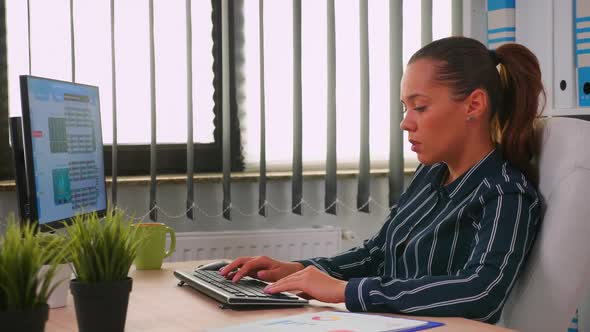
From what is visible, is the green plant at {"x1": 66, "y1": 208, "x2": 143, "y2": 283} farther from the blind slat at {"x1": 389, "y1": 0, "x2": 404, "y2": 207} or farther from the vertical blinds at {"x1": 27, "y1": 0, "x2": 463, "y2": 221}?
the blind slat at {"x1": 389, "y1": 0, "x2": 404, "y2": 207}

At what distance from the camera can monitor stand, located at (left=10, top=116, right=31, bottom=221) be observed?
151 cm

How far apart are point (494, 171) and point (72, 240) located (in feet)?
2.62

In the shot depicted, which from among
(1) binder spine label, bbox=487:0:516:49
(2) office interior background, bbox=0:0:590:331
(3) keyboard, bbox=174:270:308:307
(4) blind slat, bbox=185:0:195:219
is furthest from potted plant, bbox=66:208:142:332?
(1) binder spine label, bbox=487:0:516:49

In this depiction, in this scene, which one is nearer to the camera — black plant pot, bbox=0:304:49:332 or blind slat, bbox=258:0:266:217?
black plant pot, bbox=0:304:49:332

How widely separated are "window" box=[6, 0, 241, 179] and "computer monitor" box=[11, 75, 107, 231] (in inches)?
28.9

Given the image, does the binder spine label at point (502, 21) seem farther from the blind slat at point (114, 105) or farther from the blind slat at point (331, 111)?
the blind slat at point (114, 105)

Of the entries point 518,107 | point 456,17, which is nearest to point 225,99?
point 456,17

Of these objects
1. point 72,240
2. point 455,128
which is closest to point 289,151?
point 455,128

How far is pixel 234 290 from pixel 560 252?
530 millimetres

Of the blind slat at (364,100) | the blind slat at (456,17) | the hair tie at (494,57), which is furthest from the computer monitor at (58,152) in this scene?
the blind slat at (456,17)

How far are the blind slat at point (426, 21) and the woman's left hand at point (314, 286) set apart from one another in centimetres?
184

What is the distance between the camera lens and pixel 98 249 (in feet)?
3.18

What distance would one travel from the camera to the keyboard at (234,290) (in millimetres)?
1237

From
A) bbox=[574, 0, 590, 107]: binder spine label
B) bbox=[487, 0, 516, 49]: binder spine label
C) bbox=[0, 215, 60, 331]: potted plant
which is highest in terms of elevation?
bbox=[487, 0, 516, 49]: binder spine label
